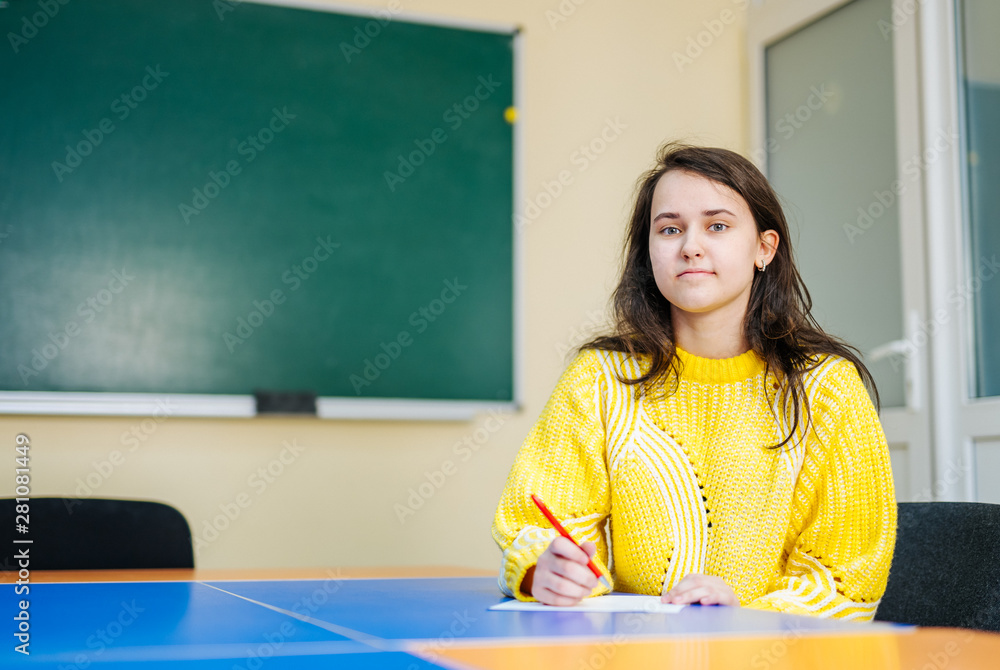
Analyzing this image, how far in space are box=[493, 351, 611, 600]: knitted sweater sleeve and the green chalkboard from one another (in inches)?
63.0

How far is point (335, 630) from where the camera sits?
0.96 meters

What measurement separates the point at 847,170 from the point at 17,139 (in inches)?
98.6

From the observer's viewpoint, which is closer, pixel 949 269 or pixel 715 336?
pixel 715 336

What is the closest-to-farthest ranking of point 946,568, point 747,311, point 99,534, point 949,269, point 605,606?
1. point 605,606
2. point 946,568
3. point 747,311
4. point 99,534
5. point 949,269

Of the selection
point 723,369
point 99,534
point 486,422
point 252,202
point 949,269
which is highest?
point 252,202

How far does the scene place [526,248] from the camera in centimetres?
331

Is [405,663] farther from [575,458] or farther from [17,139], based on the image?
[17,139]

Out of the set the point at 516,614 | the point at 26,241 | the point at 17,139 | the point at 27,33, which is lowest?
the point at 516,614

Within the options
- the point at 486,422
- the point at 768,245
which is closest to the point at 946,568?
the point at 768,245

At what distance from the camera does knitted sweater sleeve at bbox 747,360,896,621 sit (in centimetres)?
133

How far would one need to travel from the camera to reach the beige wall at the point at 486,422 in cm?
287

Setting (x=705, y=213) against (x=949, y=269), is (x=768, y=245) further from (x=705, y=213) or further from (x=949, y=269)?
(x=949, y=269)

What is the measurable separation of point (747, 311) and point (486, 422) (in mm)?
1658

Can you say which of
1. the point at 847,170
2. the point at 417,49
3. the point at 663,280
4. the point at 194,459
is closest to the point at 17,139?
the point at 194,459
